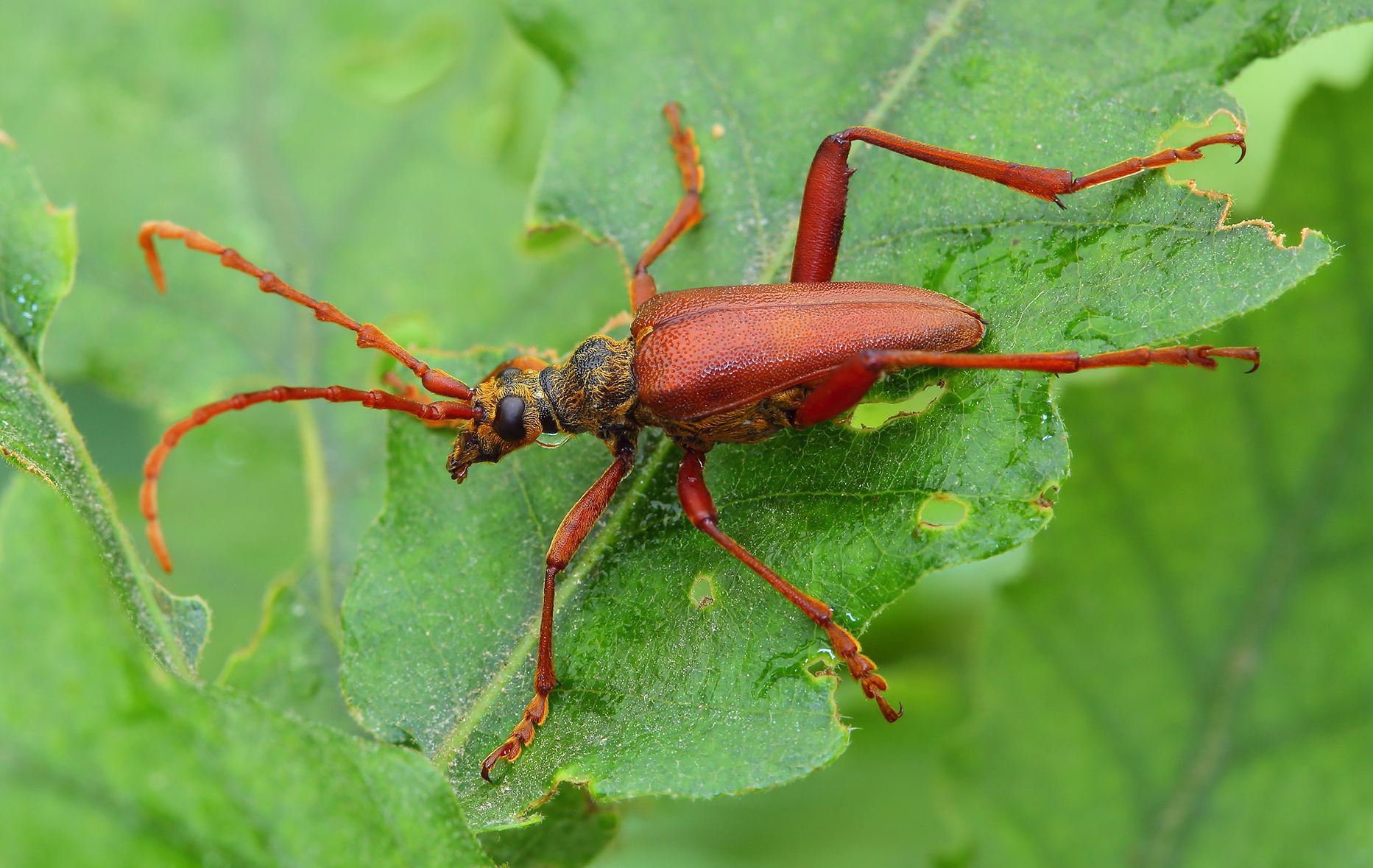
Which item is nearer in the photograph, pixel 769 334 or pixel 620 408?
pixel 769 334

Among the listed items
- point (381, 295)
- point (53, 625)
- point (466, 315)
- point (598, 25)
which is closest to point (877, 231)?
point (598, 25)

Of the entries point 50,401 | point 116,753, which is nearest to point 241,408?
point 50,401

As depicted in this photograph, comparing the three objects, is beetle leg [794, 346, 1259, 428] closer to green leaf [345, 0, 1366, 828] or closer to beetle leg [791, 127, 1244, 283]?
green leaf [345, 0, 1366, 828]

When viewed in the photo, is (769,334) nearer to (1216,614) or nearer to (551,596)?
(551,596)

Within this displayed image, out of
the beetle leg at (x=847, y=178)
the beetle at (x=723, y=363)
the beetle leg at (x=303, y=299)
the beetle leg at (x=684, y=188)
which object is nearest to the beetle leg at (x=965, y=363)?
the beetle at (x=723, y=363)

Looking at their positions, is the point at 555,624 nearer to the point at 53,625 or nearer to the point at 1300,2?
the point at 53,625

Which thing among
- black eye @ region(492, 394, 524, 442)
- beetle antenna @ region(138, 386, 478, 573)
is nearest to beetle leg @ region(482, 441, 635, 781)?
black eye @ region(492, 394, 524, 442)
